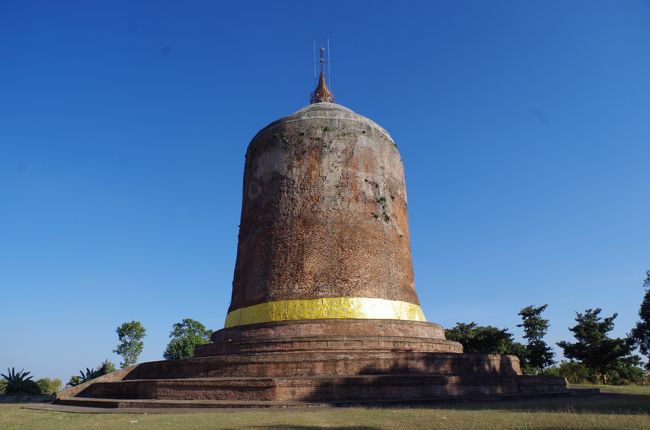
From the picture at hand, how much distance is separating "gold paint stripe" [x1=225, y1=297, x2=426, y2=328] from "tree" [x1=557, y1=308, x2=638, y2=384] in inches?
676

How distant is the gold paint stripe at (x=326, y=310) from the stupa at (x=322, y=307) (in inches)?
1.3

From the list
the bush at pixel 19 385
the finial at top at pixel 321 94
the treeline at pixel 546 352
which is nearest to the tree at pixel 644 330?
the treeline at pixel 546 352

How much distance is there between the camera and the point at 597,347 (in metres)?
26.9

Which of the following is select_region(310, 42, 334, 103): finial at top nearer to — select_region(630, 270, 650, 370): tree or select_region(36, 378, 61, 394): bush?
select_region(630, 270, 650, 370): tree

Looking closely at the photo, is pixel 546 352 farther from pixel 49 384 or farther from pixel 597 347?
pixel 49 384

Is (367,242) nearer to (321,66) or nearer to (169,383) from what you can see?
(169,383)

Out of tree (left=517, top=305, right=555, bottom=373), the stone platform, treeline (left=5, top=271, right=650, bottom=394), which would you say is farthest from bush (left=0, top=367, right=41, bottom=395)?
tree (left=517, top=305, right=555, bottom=373)

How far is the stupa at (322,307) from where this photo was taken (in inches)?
425

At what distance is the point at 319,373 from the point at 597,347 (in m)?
21.4

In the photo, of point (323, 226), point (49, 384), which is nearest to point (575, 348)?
point (323, 226)

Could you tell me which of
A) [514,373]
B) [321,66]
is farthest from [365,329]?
[321,66]

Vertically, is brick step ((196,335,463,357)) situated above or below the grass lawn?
above

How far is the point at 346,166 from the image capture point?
1662 centimetres

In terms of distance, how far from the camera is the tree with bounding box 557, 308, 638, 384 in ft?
86.5
